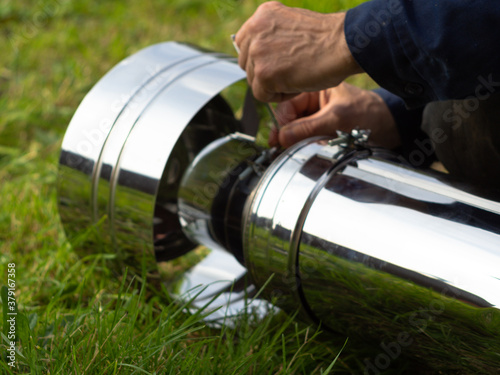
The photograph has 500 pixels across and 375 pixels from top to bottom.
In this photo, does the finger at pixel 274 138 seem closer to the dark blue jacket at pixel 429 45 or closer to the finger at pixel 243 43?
the finger at pixel 243 43

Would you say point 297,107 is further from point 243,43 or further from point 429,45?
point 429,45

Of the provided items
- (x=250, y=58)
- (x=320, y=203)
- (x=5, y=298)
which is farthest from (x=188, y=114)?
(x=5, y=298)

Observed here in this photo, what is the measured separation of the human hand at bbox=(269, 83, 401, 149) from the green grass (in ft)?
1.01

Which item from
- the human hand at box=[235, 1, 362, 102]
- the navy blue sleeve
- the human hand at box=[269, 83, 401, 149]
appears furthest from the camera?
the human hand at box=[269, 83, 401, 149]

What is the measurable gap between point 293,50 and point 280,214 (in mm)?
227

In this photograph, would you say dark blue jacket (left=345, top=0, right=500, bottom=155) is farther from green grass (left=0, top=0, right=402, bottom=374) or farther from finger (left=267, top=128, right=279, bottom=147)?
green grass (left=0, top=0, right=402, bottom=374)

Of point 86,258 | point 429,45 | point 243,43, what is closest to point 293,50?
point 243,43

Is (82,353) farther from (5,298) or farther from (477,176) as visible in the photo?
(477,176)

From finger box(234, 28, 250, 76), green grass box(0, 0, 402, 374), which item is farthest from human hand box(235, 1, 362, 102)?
green grass box(0, 0, 402, 374)

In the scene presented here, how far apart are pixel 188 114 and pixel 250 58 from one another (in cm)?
12

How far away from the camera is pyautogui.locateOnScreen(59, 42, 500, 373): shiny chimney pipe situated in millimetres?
725

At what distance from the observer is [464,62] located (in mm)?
722

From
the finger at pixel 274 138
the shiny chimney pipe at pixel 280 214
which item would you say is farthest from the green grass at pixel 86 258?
the finger at pixel 274 138

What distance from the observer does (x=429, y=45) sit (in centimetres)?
72
